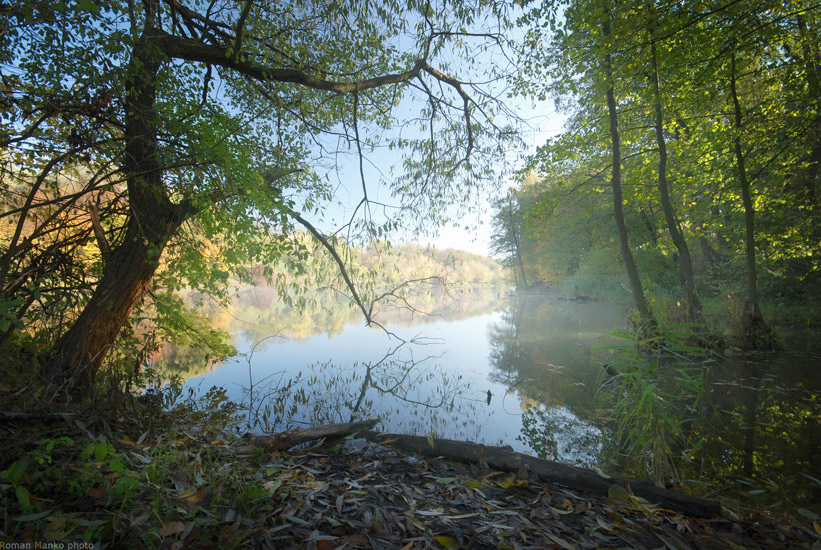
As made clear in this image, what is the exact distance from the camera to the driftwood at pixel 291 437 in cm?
289

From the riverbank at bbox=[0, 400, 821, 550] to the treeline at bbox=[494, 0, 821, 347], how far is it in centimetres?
421

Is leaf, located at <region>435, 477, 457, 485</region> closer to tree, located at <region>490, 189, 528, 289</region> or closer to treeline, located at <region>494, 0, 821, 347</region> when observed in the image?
treeline, located at <region>494, 0, 821, 347</region>

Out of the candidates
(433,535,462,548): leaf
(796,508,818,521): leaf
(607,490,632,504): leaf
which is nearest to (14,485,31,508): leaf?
(433,535,462,548): leaf

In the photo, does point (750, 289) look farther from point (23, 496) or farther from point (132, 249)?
point (132, 249)

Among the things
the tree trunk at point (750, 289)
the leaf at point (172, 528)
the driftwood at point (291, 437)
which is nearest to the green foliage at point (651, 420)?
the driftwood at point (291, 437)

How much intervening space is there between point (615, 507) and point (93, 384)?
487 cm

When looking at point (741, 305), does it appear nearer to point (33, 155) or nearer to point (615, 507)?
point (615, 507)

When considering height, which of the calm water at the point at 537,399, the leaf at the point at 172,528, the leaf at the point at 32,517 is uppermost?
the leaf at the point at 32,517

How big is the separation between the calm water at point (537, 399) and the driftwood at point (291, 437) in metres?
0.99

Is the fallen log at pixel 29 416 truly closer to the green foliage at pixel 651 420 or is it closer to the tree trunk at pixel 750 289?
the green foliage at pixel 651 420

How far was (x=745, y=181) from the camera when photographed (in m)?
7.11

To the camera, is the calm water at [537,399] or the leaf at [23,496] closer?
the leaf at [23,496]

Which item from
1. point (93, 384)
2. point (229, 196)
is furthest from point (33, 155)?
point (93, 384)

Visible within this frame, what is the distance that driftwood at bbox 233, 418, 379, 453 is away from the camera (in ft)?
9.47
